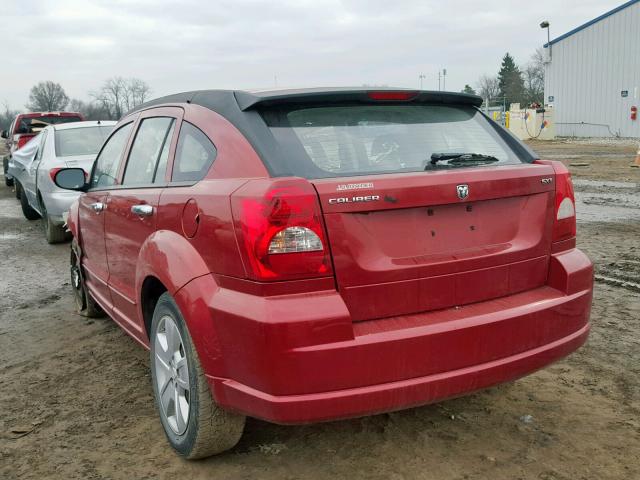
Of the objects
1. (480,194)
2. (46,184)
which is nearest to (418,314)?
(480,194)

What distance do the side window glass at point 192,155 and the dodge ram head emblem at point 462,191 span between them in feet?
3.55

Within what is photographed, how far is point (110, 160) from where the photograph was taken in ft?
14.5

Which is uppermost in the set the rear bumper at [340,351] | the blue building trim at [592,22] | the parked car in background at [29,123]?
the blue building trim at [592,22]

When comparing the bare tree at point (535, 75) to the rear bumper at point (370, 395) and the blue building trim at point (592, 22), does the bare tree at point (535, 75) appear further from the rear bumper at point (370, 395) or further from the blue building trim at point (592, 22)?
the rear bumper at point (370, 395)

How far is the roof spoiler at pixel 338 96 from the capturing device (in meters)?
2.72

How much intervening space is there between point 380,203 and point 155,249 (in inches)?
46.3

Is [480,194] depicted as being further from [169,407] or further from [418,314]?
[169,407]

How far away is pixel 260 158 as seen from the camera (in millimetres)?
2555

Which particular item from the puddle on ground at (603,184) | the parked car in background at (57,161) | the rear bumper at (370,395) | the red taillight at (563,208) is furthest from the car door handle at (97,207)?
the puddle on ground at (603,184)

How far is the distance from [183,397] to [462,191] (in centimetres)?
159

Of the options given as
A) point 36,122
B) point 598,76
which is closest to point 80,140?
point 36,122

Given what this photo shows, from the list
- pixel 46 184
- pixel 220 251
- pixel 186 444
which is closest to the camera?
pixel 220 251

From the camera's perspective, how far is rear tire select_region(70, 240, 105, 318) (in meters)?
5.11

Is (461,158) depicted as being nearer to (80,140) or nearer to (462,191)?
(462,191)
